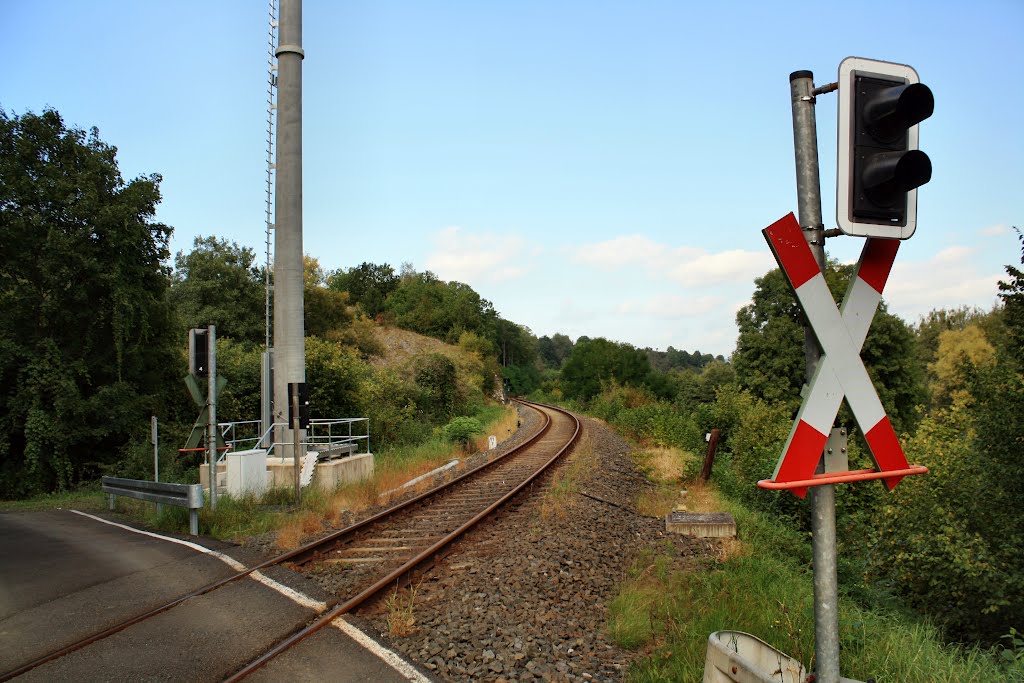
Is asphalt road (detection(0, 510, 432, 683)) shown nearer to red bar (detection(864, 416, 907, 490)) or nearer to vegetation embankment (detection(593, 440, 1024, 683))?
vegetation embankment (detection(593, 440, 1024, 683))

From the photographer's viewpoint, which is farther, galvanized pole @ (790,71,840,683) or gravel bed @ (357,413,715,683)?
gravel bed @ (357,413,715,683)

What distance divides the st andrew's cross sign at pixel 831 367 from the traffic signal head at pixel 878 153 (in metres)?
0.16

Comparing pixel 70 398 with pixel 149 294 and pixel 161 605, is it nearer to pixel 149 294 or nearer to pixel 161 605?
pixel 149 294

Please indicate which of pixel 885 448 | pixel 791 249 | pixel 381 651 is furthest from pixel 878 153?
pixel 381 651

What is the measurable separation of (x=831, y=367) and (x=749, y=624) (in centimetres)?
399

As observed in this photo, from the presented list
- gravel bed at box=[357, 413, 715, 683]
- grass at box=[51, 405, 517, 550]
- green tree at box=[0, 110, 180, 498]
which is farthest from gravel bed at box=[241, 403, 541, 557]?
green tree at box=[0, 110, 180, 498]

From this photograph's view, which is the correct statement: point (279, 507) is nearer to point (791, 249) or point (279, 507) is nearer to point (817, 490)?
point (817, 490)

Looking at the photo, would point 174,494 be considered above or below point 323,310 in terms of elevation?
below

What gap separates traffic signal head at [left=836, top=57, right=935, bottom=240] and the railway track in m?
4.97

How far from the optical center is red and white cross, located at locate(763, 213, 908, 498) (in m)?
2.50

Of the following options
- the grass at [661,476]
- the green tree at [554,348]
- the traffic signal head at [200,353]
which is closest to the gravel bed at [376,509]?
the traffic signal head at [200,353]

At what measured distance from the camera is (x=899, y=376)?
127 ft

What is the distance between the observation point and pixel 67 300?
1930 cm

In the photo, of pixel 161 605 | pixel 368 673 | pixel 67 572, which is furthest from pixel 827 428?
pixel 67 572
